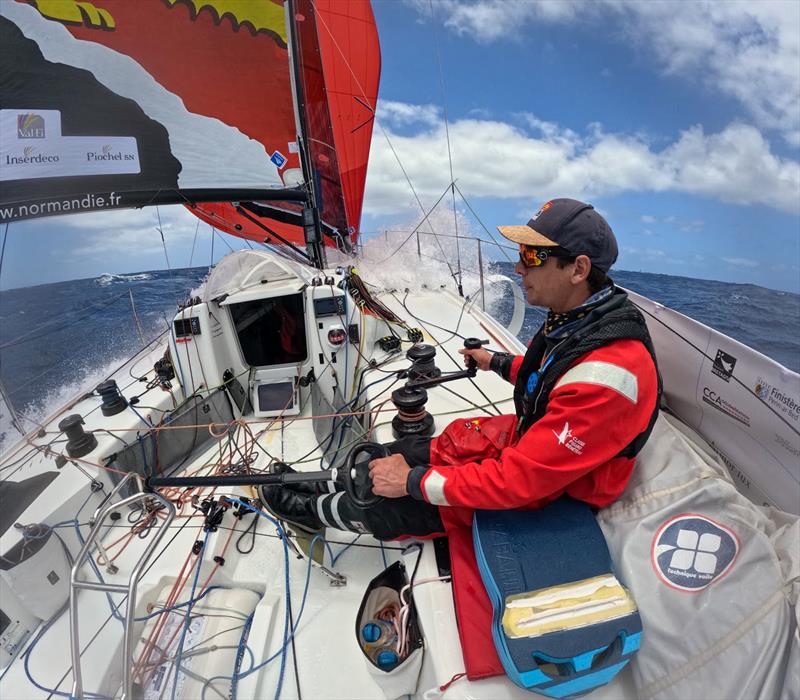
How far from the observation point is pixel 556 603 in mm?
987

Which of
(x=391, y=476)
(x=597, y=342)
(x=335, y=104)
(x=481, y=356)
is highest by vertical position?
(x=335, y=104)

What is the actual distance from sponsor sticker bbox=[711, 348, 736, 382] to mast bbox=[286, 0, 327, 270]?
11.2 ft

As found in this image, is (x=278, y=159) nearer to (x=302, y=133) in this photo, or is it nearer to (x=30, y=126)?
(x=302, y=133)

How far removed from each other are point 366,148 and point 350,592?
27.5ft

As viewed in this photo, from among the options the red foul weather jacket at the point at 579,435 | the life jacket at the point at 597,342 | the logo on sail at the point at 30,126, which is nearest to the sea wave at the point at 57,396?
the logo on sail at the point at 30,126

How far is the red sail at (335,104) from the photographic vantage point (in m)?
5.88

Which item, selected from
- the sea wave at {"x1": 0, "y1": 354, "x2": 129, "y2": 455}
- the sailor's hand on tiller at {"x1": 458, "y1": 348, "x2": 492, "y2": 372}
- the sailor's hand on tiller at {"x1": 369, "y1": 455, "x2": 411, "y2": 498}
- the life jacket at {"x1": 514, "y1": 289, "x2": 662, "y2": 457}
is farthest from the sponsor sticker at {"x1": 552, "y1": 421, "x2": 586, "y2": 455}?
the sea wave at {"x1": 0, "y1": 354, "x2": 129, "y2": 455}

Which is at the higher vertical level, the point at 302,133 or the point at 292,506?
the point at 302,133

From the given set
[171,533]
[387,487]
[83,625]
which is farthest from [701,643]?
[171,533]

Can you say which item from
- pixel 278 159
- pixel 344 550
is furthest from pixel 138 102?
pixel 344 550

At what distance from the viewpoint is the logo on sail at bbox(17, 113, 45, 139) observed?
1979mm

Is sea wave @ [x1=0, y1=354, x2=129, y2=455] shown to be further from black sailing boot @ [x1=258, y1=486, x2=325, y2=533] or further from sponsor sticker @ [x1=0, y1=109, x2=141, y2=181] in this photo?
black sailing boot @ [x1=258, y1=486, x2=325, y2=533]

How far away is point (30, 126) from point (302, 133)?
2.27m

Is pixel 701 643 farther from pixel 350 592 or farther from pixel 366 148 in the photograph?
pixel 366 148
